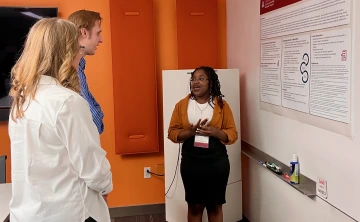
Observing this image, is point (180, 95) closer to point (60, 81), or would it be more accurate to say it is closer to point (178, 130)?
point (178, 130)

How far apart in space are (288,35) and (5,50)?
245cm

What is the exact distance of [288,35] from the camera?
255 centimetres

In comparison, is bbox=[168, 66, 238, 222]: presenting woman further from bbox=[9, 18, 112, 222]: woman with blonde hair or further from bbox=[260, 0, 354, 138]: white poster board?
bbox=[9, 18, 112, 222]: woman with blonde hair

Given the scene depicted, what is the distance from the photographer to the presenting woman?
9.16 ft

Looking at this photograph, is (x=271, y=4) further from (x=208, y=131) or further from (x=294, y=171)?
(x=294, y=171)

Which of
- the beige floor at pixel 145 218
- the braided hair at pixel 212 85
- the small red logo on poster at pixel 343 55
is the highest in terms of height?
the small red logo on poster at pixel 343 55

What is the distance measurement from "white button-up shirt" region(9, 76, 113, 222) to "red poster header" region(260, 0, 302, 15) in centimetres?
170

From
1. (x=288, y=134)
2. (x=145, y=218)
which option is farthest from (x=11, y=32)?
(x=288, y=134)

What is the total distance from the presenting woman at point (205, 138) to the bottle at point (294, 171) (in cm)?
49

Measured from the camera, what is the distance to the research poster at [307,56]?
1971 mm

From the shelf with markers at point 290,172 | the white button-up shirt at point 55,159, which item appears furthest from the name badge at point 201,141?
the white button-up shirt at point 55,159

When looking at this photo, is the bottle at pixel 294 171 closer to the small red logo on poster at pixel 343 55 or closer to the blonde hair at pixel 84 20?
the small red logo on poster at pixel 343 55

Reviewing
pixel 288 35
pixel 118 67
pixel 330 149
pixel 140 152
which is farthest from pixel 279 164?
pixel 118 67

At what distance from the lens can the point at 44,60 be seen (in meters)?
1.42
